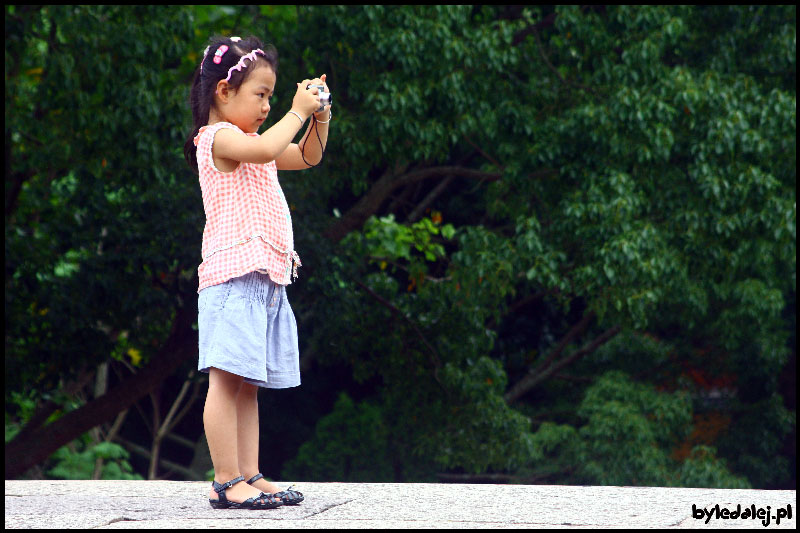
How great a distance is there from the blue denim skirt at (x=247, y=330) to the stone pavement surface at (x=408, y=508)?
0.41 m

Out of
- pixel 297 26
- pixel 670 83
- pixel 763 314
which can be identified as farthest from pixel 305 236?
pixel 763 314

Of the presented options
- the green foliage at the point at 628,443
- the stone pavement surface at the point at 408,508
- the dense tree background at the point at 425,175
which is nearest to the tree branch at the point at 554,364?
the green foliage at the point at 628,443

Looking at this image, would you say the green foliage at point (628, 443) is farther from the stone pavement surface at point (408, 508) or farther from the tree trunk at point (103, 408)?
the stone pavement surface at point (408, 508)

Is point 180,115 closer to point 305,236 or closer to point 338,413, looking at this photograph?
point 305,236

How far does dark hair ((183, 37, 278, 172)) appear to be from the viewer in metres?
3.27

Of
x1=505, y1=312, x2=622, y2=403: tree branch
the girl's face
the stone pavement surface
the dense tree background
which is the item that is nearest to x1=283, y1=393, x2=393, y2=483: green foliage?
the dense tree background

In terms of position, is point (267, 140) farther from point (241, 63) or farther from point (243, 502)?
point (243, 502)

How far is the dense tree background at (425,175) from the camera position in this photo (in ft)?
27.3

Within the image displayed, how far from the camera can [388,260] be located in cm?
1075

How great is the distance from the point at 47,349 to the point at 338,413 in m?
5.33

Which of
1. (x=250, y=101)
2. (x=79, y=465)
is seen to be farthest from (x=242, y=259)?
(x=79, y=465)

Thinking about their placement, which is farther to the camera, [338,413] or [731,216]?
[338,413]

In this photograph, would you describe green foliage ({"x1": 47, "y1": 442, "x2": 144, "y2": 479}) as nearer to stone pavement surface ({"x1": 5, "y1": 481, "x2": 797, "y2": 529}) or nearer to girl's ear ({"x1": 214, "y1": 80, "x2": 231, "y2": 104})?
stone pavement surface ({"x1": 5, "y1": 481, "x2": 797, "y2": 529})

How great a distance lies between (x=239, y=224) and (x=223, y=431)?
606mm
